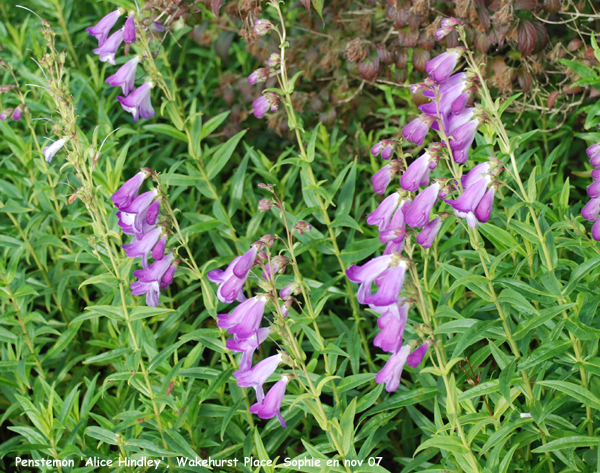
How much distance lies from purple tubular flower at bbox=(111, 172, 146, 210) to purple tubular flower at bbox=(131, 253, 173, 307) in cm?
31

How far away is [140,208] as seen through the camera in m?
2.65

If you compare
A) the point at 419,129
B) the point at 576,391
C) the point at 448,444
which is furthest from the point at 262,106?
the point at 576,391

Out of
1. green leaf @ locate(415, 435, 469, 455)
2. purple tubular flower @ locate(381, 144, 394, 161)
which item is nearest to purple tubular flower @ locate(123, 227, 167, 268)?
purple tubular flower @ locate(381, 144, 394, 161)

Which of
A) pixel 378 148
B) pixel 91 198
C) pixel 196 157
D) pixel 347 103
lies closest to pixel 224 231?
pixel 196 157

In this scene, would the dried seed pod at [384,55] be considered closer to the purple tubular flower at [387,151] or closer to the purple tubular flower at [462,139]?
the purple tubular flower at [387,151]

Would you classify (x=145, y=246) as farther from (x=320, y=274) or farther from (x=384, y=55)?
(x=384, y=55)

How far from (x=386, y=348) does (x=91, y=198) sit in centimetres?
179

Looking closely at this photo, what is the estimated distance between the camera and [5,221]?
4.52 m

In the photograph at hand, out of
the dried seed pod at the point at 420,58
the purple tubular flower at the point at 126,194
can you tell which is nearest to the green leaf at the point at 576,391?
the purple tubular flower at the point at 126,194

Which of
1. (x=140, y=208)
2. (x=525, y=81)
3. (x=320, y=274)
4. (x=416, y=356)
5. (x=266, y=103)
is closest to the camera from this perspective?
(x=416, y=356)

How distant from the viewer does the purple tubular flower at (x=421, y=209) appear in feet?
7.20

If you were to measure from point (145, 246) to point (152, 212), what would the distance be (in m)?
0.16

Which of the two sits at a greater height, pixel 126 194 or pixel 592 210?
pixel 126 194

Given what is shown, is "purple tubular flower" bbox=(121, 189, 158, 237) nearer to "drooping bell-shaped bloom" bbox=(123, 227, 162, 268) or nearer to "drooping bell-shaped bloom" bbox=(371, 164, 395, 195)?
"drooping bell-shaped bloom" bbox=(123, 227, 162, 268)
